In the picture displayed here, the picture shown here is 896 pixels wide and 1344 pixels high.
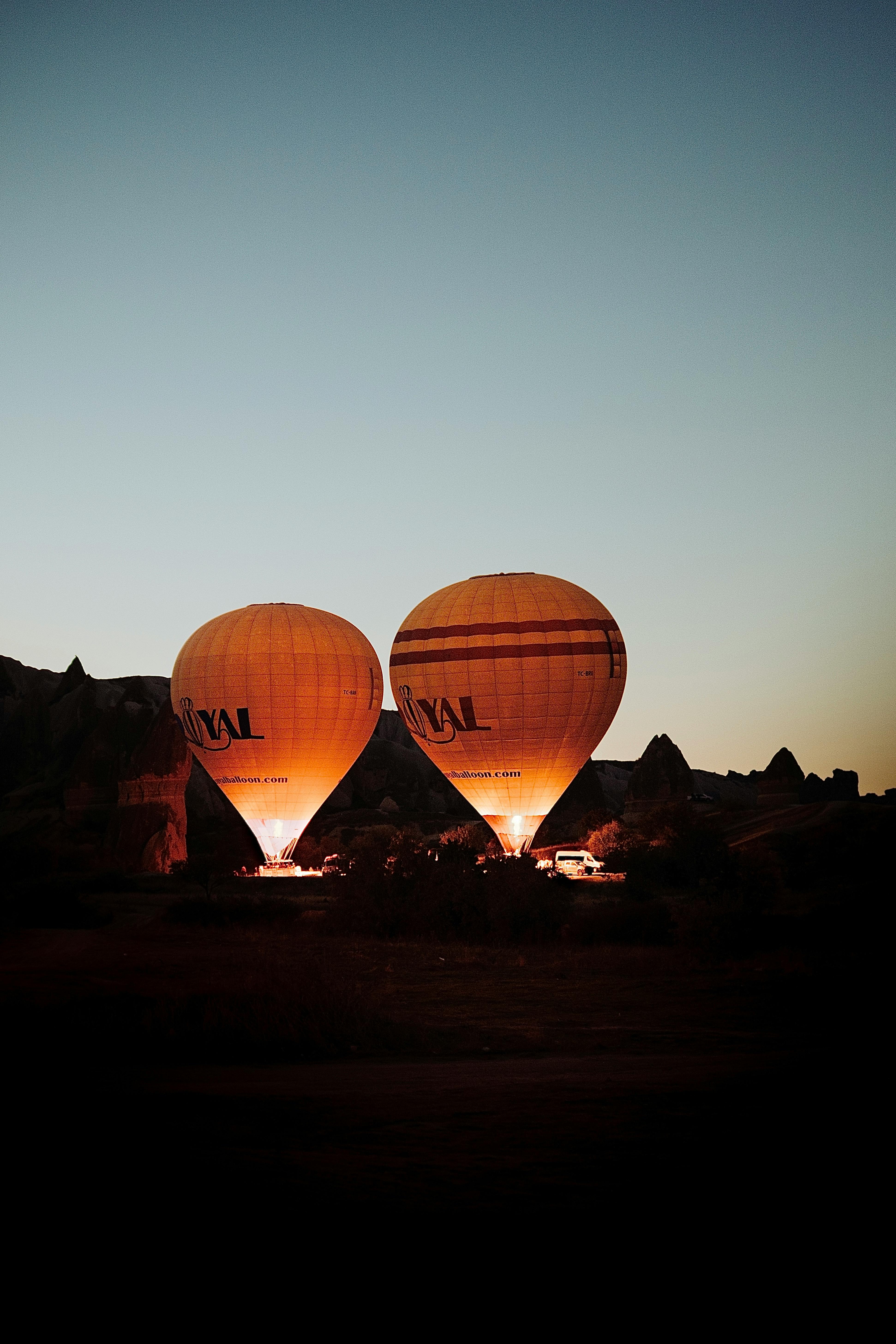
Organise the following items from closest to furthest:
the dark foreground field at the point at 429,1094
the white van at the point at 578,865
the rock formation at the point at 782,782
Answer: the dark foreground field at the point at 429,1094, the white van at the point at 578,865, the rock formation at the point at 782,782

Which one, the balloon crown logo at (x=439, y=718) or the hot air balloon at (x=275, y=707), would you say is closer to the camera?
the balloon crown logo at (x=439, y=718)

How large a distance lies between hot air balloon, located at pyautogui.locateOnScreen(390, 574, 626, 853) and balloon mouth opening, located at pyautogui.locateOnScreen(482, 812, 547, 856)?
0.04 m

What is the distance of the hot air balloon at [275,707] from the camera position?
42125 millimetres

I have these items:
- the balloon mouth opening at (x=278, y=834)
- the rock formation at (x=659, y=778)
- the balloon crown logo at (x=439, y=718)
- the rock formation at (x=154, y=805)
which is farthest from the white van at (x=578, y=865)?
the rock formation at (x=659, y=778)

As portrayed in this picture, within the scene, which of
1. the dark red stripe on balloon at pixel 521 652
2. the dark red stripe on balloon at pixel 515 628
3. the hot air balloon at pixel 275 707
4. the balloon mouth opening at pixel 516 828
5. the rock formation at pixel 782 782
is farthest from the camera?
the rock formation at pixel 782 782

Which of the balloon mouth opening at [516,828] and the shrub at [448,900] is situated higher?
the balloon mouth opening at [516,828]

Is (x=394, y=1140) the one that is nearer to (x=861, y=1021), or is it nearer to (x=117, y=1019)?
(x=117, y=1019)

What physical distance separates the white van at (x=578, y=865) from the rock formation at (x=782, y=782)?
83.7 ft

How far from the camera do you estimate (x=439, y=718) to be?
4053cm

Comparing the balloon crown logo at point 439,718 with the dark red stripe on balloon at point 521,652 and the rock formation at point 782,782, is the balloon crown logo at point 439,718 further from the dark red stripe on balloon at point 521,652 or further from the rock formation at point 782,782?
the rock formation at point 782,782

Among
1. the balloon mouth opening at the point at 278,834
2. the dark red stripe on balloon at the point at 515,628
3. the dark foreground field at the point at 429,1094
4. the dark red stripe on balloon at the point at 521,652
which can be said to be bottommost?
the dark foreground field at the point at 429,1094

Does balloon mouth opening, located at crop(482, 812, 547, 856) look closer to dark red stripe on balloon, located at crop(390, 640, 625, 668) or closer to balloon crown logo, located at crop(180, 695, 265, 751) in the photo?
dark red stripe on balloon, located at crop(390, 640, 625, 668)

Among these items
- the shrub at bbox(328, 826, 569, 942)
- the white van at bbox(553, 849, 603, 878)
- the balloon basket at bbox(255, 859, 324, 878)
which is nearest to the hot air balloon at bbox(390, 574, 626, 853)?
the white van at bbox(553, 849, 603, 878)

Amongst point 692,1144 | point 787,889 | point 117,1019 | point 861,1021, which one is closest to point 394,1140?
point 692,1144
